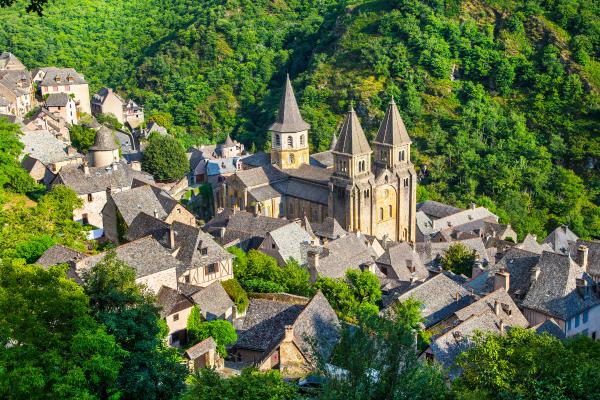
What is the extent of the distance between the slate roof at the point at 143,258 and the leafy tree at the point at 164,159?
36434 millimetres

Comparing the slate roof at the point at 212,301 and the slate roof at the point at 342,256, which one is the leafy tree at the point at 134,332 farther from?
the slate roof at the point at 342,256

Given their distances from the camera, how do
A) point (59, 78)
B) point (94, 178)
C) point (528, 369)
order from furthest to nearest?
1. point (59, 78)
2. point (94, 178)
3. point (528, 369)

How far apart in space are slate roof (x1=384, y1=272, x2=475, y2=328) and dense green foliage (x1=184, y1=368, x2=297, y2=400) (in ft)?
63.1

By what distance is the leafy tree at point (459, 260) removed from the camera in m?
59.4

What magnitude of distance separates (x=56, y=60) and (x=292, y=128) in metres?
62.0

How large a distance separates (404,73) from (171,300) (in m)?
71.6

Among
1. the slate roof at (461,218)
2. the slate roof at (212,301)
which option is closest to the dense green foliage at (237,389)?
the slate roof at (212,301)

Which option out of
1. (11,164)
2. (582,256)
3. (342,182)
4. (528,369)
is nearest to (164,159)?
(342,182)

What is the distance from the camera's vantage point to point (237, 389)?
89.0ft

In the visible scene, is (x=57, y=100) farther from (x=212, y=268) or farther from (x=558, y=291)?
(x=558, y=291)

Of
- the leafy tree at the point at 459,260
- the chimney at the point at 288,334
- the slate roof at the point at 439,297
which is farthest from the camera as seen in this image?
the leafy tree at the point at 459,260

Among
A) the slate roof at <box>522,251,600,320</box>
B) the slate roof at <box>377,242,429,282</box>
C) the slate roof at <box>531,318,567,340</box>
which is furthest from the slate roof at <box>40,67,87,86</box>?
the slate roof at <box>531,318,567,340</box>

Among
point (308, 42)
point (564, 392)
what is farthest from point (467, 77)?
point (564, 392)

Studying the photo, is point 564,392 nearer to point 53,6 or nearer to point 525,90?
point 525,90
